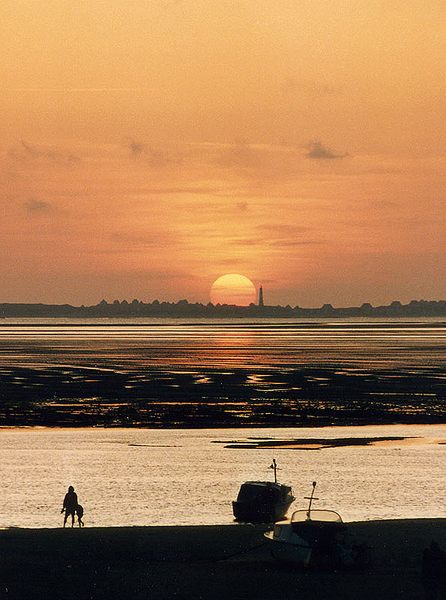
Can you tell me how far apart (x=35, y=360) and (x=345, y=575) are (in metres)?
133

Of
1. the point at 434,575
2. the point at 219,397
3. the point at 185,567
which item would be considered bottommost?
the point at 185,567

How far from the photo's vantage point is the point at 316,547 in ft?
106

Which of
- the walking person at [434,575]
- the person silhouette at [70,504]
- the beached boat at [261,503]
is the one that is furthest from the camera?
the beached boat at [261,503]

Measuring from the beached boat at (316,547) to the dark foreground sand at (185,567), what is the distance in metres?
0.35

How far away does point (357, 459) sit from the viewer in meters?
61.2

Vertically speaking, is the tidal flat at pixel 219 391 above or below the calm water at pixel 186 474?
above

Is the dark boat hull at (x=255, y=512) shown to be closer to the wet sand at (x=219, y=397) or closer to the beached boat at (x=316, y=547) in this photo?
the beached boat at (x=316, y=547)

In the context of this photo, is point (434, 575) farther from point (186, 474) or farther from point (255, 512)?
point (186, 474)

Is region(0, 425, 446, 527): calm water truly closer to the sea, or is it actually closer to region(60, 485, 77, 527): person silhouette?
the sea

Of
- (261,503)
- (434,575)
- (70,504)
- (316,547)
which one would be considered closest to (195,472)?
(261,503)

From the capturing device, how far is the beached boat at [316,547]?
106 feet

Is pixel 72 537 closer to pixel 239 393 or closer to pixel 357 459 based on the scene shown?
pixel 357 459

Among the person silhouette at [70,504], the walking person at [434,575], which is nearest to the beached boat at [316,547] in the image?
the walking person at [434,575]

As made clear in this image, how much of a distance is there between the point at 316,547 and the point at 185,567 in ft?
14.4
